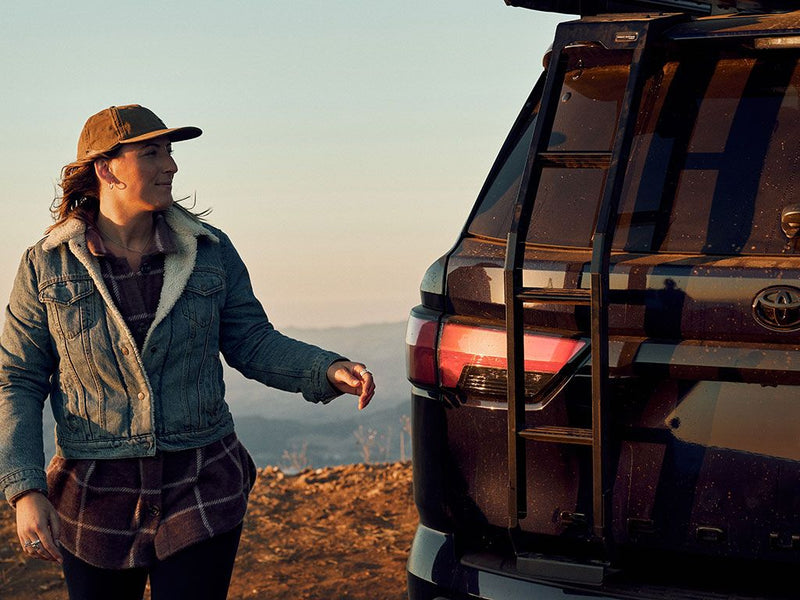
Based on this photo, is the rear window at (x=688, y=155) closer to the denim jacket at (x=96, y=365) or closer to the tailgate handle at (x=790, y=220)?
the tailgate handle at (x=790, y=220)

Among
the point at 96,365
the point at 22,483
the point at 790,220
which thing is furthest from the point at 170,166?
the point at 790,220

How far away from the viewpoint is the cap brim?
4.09 meters

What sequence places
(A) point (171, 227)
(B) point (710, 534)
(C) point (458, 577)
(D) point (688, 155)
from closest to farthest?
(B) point (710, 534), (D) point (688, 155), (C) point (458, 577), (A) point (171, 227)

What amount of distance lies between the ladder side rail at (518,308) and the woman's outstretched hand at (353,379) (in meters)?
0.78

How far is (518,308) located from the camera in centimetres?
330

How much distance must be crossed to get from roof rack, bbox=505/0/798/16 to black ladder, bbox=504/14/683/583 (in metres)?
0.53

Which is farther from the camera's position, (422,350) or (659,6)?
(659,6)

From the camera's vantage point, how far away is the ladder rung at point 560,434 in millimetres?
3204

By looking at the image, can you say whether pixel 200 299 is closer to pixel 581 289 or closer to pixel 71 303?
pixel 71 303

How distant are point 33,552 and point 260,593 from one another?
122 inches

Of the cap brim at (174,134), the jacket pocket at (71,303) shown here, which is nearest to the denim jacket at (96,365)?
the jacket pocket at (71,303)

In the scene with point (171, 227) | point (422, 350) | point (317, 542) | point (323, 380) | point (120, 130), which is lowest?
point (317, 542)

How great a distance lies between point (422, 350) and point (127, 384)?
0.98m

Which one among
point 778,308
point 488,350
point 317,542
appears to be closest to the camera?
point 778,308
